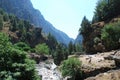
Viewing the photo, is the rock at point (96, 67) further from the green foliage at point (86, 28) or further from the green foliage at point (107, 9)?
the green foliage at point (107, 9)

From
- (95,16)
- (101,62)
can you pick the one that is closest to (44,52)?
(95,16)

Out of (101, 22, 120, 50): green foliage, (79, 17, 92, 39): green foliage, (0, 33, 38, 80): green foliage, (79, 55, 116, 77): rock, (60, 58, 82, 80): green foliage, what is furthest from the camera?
(79, 17, 92, 39): green foliage

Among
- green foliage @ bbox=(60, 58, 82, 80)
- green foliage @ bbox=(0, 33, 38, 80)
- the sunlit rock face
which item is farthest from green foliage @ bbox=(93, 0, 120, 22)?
green foliage @ bbox=(0, 33, 38, 80)

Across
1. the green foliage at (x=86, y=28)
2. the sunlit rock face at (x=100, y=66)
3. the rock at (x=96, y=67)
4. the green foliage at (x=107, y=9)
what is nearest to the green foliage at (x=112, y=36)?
the green foliage at (x=86, y=28)

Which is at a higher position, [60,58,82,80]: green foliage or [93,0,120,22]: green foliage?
[93,0,120,22]: green foliage

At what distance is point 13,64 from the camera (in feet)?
115

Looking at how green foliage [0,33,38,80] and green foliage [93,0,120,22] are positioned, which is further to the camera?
green foliage [93,0,120,22]

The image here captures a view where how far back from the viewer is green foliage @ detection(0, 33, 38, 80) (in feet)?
112

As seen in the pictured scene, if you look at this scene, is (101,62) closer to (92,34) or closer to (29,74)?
(29,74)

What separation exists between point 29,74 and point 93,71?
2502cm

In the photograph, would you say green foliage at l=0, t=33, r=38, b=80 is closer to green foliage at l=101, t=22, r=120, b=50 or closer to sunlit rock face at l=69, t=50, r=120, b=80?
sunlit rock face at l=69, t=50, r=120, b=80

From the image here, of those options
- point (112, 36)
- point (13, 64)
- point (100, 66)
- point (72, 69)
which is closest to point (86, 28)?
point (112, 36)

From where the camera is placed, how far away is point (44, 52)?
137 metres

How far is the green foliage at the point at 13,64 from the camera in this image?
112ft
